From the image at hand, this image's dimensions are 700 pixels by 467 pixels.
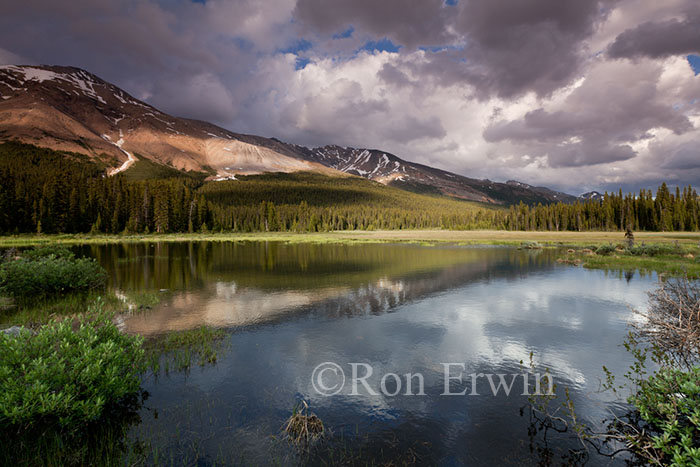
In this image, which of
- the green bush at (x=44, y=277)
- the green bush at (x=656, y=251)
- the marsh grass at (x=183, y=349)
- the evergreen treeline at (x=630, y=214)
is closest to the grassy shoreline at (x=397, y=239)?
the green bush at (x=656, y=251)

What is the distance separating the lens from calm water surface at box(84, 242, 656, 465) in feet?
27.3

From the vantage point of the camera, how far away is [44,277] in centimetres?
2253

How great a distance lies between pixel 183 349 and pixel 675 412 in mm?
15658

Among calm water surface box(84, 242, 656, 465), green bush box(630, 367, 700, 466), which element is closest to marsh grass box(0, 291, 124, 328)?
calm water surface box(84, 242, 656, 465)

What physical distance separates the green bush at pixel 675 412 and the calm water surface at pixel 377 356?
1538 millimetres

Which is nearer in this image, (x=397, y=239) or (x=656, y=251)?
(x=656, y=251)

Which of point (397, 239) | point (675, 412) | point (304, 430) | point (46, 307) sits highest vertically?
point (397, 239)

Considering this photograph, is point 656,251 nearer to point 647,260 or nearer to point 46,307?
point 647,260

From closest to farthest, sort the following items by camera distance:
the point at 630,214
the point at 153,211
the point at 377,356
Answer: the point at 377,356
the point at 153,211
the point at 630,214

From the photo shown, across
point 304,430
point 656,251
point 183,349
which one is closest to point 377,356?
point 304,430

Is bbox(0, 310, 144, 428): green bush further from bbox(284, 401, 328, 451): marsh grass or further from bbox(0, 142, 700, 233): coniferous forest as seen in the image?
bbox(0, 142, 700, 233): coniferous forest

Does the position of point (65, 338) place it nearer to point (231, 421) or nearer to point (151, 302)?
point (231, 421)

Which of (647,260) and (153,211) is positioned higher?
(153,211)

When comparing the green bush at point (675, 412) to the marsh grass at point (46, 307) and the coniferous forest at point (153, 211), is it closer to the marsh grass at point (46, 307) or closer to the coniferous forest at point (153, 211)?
the marsh grass at point (46, 307)
